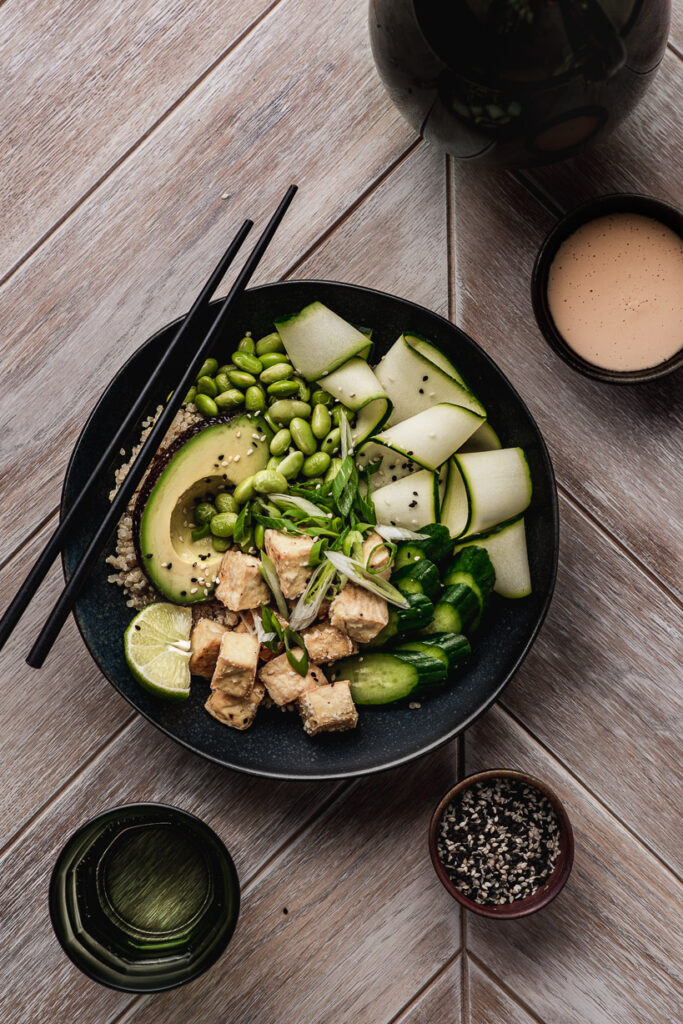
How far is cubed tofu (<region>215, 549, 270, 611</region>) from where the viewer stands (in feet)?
4.59

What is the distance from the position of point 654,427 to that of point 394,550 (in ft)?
1.72

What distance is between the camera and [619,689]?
60.9 inches

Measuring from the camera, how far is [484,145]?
1.24 meters

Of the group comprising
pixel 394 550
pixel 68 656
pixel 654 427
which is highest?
pixel 68 656

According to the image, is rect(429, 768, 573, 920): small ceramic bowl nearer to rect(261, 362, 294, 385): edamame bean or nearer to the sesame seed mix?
the sesame seed mix

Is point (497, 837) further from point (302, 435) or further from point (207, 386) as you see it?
point (207, 386)

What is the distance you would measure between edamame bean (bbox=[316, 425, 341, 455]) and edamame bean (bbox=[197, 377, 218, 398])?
0.18 m

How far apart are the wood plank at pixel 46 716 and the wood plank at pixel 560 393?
89cm

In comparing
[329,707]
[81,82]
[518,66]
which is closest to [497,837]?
[329,707]

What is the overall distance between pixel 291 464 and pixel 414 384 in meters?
0.25

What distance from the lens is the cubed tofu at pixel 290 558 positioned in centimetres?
138

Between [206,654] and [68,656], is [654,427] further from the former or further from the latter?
[68,656]

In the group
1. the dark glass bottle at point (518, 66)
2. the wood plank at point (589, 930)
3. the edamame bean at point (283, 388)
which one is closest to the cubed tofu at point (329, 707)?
the wood plank at point (589, 930)

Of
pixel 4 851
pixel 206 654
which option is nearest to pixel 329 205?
pixel 206 654
